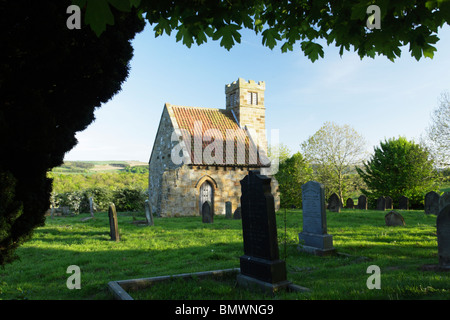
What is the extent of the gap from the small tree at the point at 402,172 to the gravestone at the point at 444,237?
70.9 ft

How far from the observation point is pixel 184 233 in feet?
37.8

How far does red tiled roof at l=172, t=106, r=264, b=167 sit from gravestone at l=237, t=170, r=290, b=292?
14294 mm

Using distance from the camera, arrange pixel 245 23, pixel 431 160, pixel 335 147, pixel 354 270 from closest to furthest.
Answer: pixel 245 23 → pixel 354 270 → pixel 431 160 → pixel 335 147

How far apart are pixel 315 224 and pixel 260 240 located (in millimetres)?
3640

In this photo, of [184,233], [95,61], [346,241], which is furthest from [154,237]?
[95,61]

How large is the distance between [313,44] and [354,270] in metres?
4.43

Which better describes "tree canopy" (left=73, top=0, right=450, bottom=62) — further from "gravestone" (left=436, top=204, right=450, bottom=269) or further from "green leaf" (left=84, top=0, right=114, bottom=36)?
"gravestone" (left=436, top=204, right=450, bottom=269)

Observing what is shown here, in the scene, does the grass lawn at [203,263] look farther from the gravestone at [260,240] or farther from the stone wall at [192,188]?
the stone wall at [192,188]

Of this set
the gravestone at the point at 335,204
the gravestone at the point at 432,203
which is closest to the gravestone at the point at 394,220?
the gravestone at the point at 432,203

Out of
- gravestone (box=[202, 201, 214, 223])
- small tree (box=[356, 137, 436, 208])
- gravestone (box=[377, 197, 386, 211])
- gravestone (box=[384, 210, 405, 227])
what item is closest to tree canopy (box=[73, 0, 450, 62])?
gravestone (box=[384, 210, 405, 227])

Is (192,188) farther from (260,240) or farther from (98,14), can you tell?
(98,14)

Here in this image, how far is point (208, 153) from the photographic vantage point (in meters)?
20.7

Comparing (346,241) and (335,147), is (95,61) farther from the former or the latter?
(335,147)

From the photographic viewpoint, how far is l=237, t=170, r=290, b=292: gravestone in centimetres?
485
